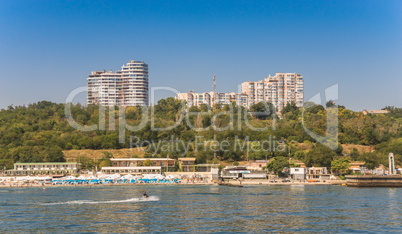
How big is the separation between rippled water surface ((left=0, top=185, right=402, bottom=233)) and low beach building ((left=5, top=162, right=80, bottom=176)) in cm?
4944

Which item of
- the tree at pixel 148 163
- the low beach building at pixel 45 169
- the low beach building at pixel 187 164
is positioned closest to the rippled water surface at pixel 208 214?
the low beach building at pixel 187 164

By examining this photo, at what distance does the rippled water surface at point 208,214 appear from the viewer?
35.1 m

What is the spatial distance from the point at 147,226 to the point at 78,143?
8968 cm

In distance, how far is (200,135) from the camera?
125750 millimetres

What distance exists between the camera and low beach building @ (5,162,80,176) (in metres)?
101

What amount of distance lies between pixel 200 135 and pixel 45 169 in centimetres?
4178

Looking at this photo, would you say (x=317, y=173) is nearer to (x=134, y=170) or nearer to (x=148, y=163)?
(x=148, y=163)

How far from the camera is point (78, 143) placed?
120625mm

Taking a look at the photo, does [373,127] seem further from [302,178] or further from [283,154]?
[302,178]

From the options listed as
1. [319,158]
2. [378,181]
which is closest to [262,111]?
[319,158]

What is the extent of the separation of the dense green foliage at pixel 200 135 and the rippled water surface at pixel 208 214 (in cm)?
4676

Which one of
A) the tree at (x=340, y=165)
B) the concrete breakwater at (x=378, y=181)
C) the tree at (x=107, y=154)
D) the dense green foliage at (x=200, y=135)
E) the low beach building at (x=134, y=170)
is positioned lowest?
the concrete breakwater at (x=378, y=181)

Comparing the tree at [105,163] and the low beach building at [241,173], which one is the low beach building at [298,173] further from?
the tree at [105,163]

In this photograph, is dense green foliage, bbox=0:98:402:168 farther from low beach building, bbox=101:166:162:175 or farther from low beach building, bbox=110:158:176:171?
low beach building, bbox=101:166:162:175
